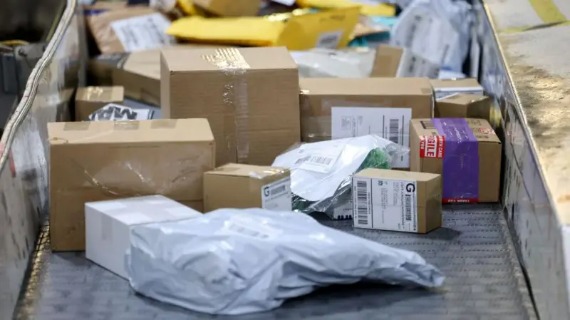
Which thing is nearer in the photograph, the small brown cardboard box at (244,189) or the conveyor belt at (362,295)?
the conveyor belt at (362,295)

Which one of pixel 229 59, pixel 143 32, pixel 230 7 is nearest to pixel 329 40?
pixel 230 7

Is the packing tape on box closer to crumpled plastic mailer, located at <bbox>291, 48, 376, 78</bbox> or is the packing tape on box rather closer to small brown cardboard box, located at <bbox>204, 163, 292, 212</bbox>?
small brown cardboard box, located at <bbox>204, 163, 292, 212</bbox>

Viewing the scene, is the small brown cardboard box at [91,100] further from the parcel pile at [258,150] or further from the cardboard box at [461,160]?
the cardboard box at [461,160]

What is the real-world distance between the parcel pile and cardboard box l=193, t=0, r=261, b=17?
225 mm

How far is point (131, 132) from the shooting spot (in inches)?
92.6

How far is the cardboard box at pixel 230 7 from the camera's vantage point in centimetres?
381

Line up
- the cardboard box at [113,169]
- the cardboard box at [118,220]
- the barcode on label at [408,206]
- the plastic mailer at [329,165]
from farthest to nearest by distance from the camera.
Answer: the plastic mailer at [329,165], the barcode on label at [408,206], the cardboard box at [113,169], the cardboard box at [118,220]

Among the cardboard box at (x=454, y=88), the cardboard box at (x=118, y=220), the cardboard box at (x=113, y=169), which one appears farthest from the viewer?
the cardboard box at (x=454, y=88)

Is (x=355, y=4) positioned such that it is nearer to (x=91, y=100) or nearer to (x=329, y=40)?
(x=329, y=40)

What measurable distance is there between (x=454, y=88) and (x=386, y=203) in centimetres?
76

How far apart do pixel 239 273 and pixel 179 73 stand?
0.87 metres

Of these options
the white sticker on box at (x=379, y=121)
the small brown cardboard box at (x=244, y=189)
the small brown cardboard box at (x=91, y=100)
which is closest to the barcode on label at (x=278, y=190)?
the small brown cardboard box at (x=244, y=189)

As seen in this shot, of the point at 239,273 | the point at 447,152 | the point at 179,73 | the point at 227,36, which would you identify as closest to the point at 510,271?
the point at 447,152

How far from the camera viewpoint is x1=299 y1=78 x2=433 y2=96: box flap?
9.18 ft
